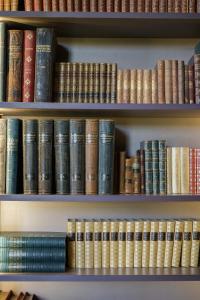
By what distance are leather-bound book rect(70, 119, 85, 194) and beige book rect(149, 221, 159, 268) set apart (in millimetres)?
278

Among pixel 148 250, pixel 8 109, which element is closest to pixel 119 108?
pixel 8 109

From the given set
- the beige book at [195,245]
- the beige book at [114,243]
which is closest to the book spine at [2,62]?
the beige book at [114,243]

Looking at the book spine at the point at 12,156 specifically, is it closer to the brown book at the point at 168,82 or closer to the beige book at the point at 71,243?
the beige book at the point at 71,243

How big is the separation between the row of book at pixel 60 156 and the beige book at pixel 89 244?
128 mm

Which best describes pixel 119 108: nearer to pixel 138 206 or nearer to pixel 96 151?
pixel 96 151

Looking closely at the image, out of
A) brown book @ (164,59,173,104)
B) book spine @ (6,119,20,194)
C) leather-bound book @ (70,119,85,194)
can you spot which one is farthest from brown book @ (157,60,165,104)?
book spine @ (6,119,20,194)

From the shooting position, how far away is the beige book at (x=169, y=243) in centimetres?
135

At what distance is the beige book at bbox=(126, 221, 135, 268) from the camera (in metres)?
1.35

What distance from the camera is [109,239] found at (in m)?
1.35

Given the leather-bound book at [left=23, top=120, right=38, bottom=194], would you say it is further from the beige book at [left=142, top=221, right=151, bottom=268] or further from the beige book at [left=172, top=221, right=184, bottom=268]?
the beige book at [left=172, top=221, right=184, bottom=268]

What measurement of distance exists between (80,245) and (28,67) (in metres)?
0.63

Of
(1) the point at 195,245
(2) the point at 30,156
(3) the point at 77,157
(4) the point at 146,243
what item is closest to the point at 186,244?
(1) the point at 195,245

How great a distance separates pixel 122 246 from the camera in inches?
53.3

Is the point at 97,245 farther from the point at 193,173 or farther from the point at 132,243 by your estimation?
the point at 193,173
